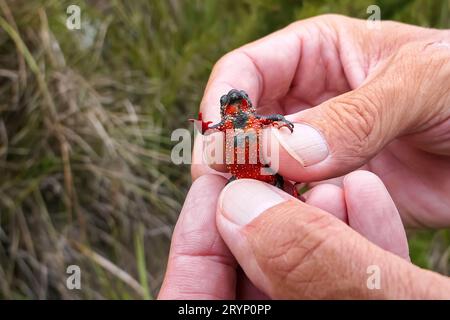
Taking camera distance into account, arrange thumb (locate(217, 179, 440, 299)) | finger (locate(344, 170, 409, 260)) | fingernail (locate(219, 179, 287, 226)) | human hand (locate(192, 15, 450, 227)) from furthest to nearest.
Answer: finger (locate(344, 170, 409, 260)) < human hand (locate(192, 15, 450, 227)) < fingernail (locate(219, 179, 287, 226)) < thumb (locate(217, 179, 440, 299))

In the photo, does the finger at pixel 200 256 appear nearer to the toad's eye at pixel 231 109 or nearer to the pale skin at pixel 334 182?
the pale skin at pixel 334 182

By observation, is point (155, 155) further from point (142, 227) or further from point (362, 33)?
point (362, 33)

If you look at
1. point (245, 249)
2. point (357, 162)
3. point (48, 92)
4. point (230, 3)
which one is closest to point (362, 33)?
point (357, 162)

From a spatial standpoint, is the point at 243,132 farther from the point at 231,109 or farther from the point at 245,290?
the point at 245,290

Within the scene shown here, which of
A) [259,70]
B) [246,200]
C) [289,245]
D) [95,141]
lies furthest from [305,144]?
[95,141]

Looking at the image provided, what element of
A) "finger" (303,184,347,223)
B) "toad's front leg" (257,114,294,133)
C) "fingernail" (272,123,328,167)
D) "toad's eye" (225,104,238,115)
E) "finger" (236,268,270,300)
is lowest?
"finger" (236,268,270,300)

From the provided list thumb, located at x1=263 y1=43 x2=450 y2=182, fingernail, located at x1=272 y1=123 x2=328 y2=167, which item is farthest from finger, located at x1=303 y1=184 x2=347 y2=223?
fingernail, located at x1=272 y1=123 x2=328 y2=167

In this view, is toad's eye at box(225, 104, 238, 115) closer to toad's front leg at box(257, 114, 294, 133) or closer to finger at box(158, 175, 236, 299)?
toad's front leg at box(257, 114, 294, 133)

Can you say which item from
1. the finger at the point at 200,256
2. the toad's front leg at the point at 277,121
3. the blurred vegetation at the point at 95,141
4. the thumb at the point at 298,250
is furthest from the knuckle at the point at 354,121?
the blurred vegetation at the point at 95,141
